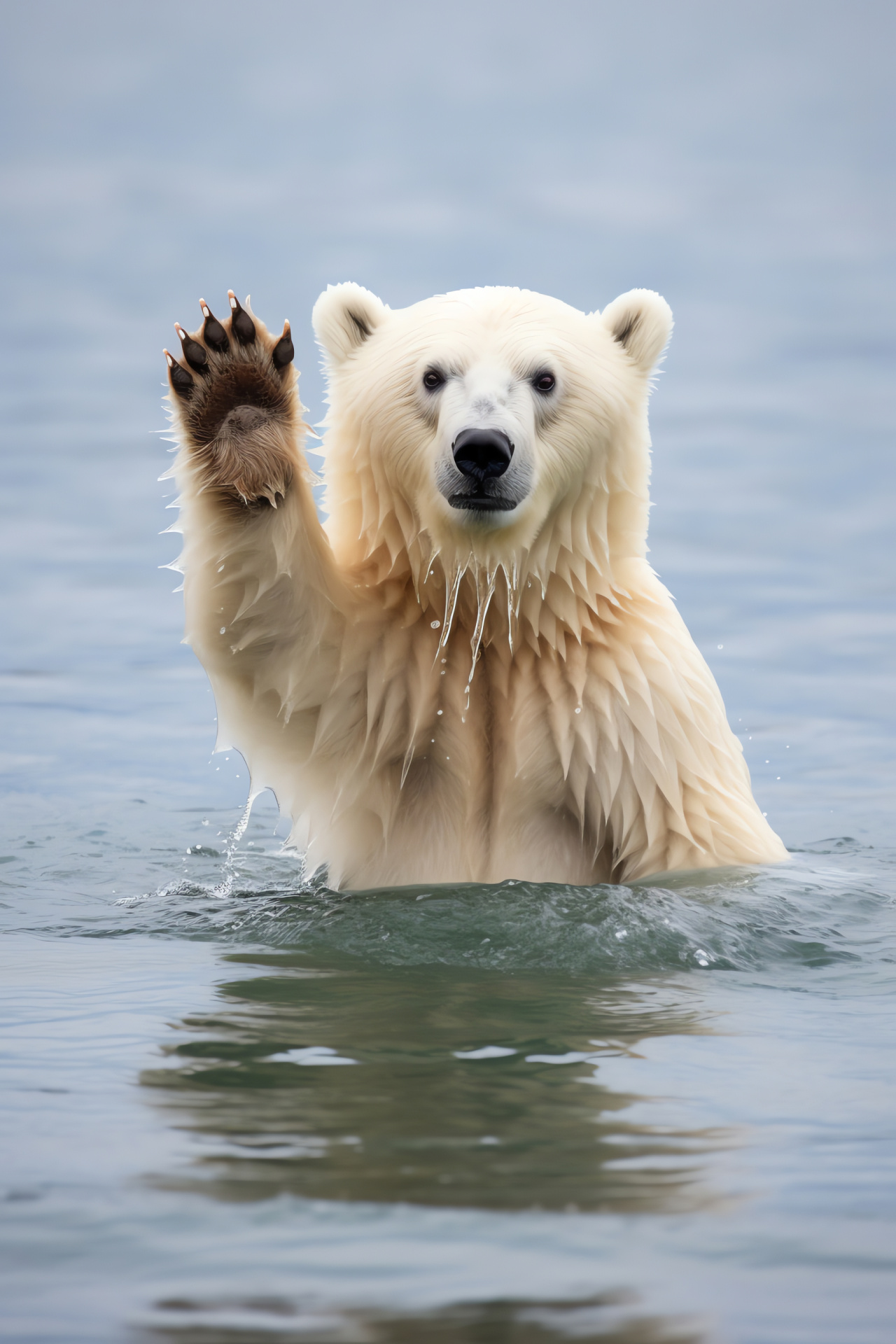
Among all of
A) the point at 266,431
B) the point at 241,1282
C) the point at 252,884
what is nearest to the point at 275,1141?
the point at 241,1282

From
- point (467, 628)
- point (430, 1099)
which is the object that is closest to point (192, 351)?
point (467, 628)

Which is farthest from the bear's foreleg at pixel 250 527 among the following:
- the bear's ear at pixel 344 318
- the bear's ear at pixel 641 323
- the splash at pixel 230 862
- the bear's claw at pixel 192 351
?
the bear's ear at pixel 641 323

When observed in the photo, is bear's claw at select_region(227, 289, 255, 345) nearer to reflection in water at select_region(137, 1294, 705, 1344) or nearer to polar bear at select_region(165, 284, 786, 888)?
polar bear at select_region(165, 284, 786, 888)

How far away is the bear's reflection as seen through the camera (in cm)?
192

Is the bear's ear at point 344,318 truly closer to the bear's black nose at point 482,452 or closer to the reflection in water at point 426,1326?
the bear's black nose at point 482,452

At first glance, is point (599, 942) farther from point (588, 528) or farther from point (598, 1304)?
point (598, 1304)

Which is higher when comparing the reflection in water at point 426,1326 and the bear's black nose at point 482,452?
the bear's black nose at point 482,452

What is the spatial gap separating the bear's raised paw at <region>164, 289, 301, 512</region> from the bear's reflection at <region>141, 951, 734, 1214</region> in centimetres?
135

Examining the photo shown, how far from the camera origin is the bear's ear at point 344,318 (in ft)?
14.7

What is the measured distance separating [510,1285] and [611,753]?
284 centimetres

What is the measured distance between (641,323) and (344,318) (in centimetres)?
92

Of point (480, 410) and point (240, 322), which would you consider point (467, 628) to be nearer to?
point (480, 410)

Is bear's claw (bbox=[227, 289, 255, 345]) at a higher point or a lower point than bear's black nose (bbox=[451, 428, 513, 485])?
higher

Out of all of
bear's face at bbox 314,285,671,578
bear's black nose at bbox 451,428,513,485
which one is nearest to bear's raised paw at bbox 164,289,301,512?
bear's face at bbox 314,285,671,578
